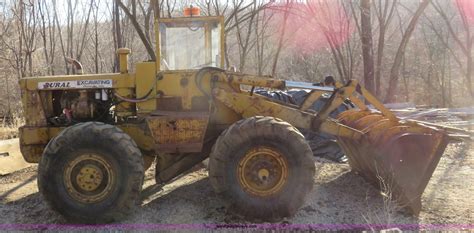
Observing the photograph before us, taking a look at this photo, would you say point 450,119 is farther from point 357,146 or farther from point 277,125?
point 277,125

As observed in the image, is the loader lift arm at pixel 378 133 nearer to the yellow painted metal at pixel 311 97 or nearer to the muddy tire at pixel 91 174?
the yellow painted metal at pixel 311 97

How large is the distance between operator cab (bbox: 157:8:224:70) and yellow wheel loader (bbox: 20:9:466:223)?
14 millimetres

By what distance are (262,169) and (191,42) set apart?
2205 millimetres

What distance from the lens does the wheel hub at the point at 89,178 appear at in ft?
16.2

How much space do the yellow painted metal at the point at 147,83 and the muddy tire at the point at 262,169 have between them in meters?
1.28

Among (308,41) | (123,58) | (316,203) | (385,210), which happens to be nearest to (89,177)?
(123,58)

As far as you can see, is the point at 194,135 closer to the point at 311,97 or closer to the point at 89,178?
the point at 89,178

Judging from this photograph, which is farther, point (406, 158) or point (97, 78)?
point (97, 78)

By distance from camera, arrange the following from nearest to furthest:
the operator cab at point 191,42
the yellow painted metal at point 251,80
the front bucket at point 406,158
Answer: the front bucket at point 406,158, the yellow painted metal at point 251,80, the operator cab at point 191,42

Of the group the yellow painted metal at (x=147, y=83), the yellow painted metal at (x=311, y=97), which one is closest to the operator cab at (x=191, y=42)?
the yellow painted metal at (x=147, y=83)

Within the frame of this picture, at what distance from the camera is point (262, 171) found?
5.00 meters

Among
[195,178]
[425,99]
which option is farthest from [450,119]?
[425,99]

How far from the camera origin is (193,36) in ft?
20.3

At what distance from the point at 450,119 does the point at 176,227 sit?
8457 millimetres
